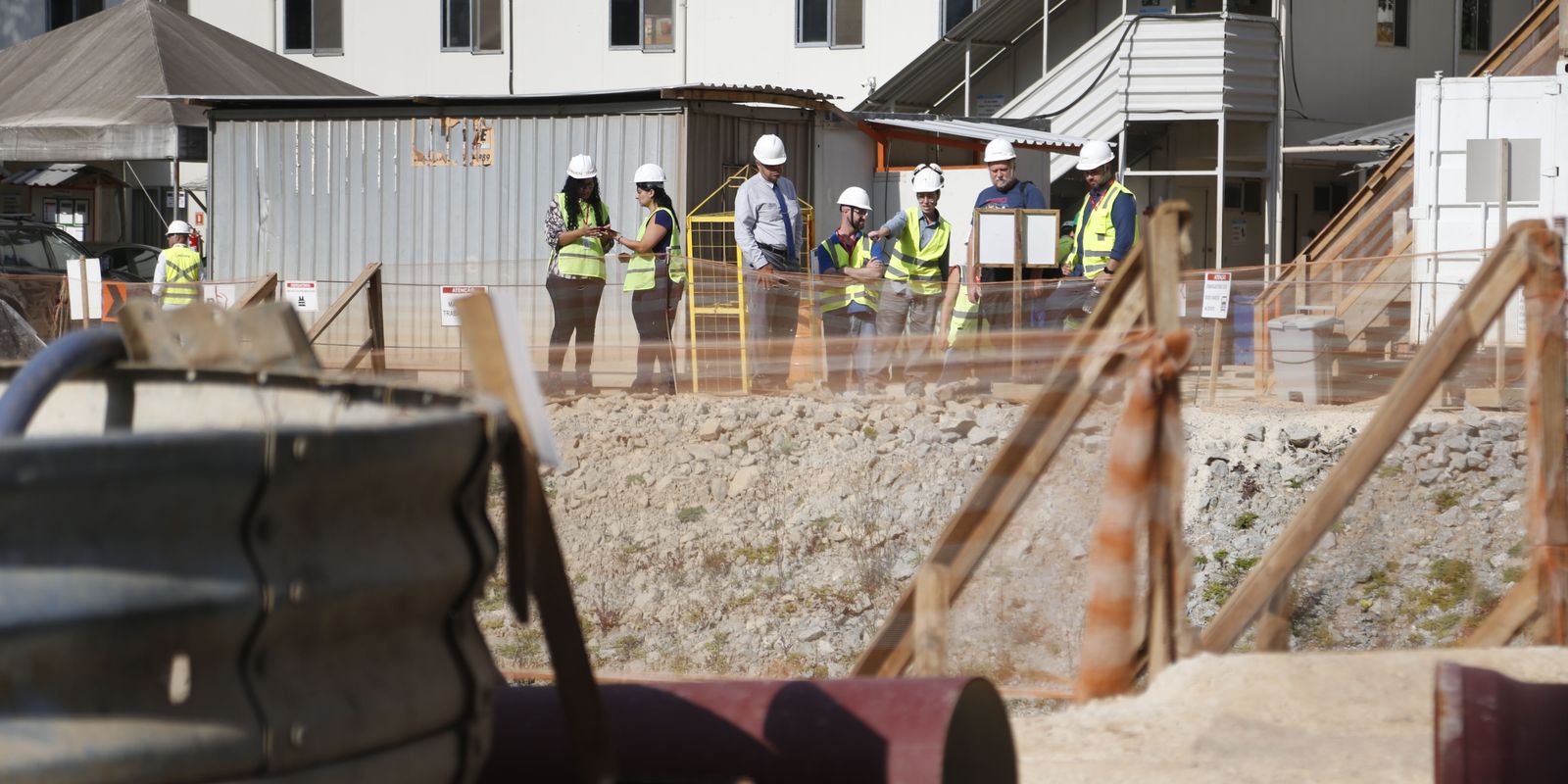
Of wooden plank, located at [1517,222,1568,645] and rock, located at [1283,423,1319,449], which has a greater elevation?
wooden plank, located at [1517,222,1568,645]

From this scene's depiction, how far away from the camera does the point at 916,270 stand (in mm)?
13266

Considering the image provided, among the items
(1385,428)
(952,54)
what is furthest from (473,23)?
(1385,428)

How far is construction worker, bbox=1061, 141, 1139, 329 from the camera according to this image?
40.4 feet

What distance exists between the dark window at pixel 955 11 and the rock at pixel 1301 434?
15668 mm

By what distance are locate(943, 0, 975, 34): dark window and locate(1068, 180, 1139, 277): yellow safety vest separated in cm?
1444

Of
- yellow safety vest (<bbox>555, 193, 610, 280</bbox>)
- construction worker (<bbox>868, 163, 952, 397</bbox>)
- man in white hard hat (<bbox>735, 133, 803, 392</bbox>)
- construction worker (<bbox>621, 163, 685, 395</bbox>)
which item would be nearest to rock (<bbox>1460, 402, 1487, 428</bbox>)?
construction worker (<bbox>868, 163, 952, 397</bbox>)

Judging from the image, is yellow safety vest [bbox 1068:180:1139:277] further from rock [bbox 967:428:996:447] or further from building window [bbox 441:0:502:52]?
building window [bbox 441:0:502:52]

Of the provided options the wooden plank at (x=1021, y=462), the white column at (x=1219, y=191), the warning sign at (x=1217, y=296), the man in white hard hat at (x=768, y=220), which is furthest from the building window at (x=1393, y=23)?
the wooden plank at (x=1021, y=462)

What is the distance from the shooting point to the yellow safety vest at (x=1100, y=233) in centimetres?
1243

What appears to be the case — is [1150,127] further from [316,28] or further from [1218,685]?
[1218,685]

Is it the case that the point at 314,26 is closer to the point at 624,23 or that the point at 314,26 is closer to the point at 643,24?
the point at 624,23

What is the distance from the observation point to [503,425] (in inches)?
92.7

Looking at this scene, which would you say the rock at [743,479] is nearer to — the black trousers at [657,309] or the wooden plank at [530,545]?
the black trousers at [657,309]

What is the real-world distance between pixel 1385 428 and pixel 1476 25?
84.1 feet
